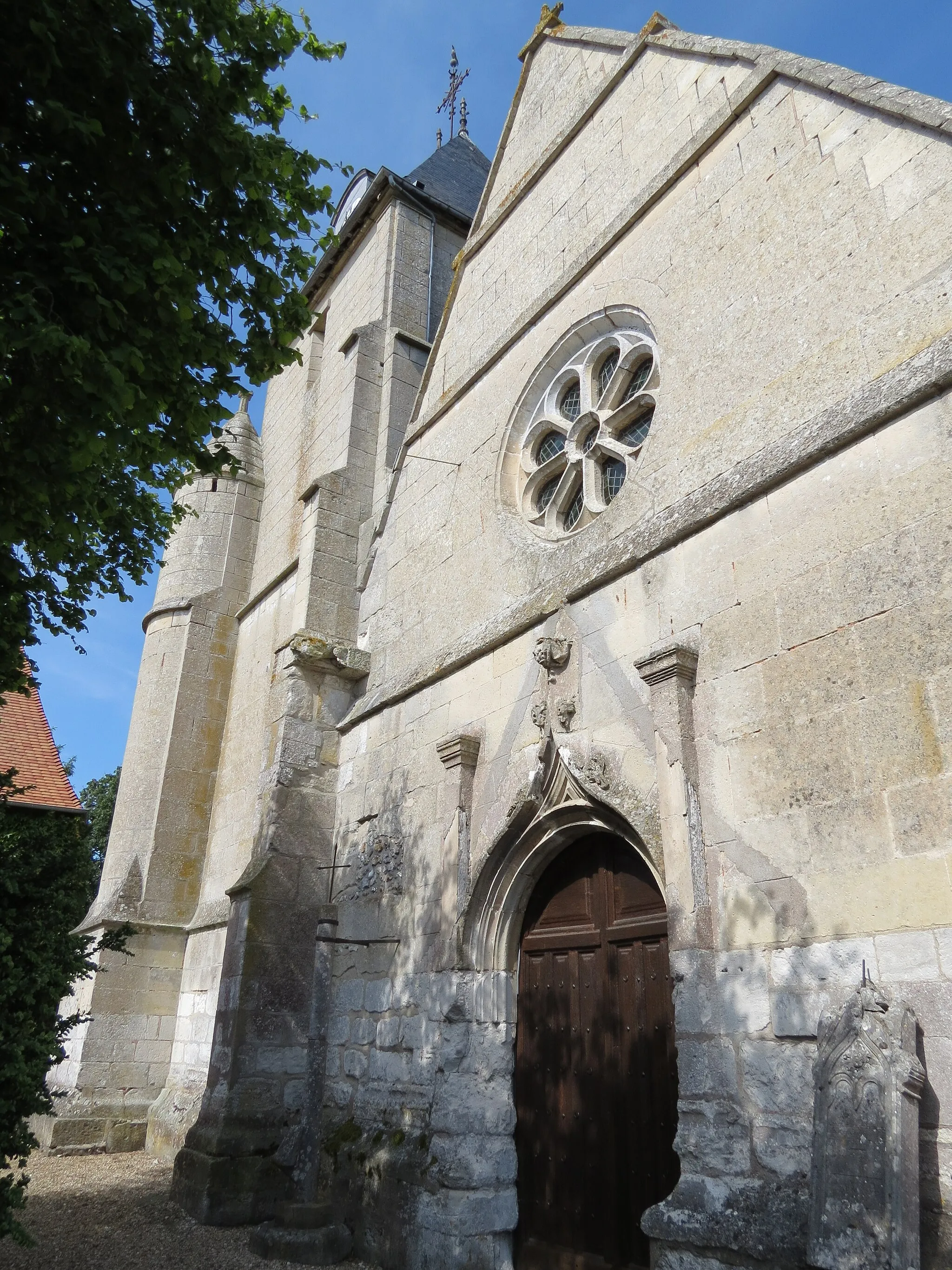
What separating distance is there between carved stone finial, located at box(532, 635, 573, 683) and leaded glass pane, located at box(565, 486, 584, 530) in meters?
1.30

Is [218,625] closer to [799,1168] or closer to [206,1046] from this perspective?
[206,1046]

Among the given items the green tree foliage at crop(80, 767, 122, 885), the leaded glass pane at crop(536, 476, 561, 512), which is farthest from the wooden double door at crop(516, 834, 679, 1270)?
the green tree foliage at crop(80, 767, 122, 885)

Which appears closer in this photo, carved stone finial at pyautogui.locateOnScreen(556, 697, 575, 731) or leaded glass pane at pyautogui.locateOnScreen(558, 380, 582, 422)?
carved stone finial at pyautogui.locateOnScreen(556, 697, 575, 731)

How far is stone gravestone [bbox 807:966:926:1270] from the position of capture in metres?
2.93

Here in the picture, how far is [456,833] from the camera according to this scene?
20.2 feet

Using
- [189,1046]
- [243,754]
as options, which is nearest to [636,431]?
[243,754]

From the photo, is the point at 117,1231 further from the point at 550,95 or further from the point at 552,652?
the point at 550,95

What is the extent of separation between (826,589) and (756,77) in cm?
358

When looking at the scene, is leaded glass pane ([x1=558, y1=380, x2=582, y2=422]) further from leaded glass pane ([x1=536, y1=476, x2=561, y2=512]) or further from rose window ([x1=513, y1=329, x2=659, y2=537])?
leaded glass pane ([x1=536, y1=476, x2=561, y2=512])

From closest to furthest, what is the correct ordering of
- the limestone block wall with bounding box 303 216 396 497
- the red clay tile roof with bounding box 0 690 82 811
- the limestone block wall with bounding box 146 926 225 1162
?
the limestone block wall with bounding box 146 926 225 1162 → the limestone block wall with bounding box 303 216 396 497 → the red clay tile roof with bounding box 0 690 82 811

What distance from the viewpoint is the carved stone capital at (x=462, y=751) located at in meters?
6.26

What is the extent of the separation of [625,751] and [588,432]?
2.73 meters

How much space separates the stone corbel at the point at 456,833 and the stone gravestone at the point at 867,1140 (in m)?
2.96

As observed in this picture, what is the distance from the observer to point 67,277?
3.87m
